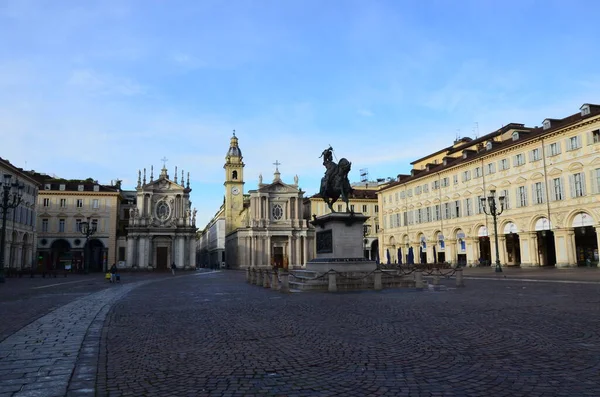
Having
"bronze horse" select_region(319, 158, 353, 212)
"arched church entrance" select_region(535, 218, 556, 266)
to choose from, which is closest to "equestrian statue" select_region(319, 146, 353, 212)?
"bronze horse" select_region(319, 158, 353, 212)

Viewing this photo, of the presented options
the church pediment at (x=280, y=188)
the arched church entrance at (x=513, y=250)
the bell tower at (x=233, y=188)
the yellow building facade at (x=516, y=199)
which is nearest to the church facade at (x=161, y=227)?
the church pediment at (x=280, y=188)

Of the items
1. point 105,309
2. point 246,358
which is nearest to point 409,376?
point 246,358

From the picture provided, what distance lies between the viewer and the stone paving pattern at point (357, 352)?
227 inches

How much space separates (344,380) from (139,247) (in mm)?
77615

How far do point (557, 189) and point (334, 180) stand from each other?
31.8 meters

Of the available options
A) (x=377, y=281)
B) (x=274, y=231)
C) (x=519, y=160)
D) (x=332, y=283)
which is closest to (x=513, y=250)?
(x=519, y=160)

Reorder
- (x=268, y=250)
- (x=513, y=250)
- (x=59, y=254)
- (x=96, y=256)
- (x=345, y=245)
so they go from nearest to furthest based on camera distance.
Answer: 1. (x=345, y=245)
2. (x=513, y=250)
3. (x=59, y=254)
4. (x=96, y=256)
5. (x=268, y=250)

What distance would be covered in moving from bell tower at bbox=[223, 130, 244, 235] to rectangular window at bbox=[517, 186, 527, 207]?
229 ft

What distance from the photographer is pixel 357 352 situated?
25.4 feet

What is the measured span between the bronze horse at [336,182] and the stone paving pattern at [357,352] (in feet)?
37.7

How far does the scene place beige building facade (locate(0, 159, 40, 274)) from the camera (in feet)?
186

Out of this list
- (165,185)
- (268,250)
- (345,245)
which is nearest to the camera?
(345,245)

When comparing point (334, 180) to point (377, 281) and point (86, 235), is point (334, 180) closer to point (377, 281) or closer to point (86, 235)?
point (377, 281)

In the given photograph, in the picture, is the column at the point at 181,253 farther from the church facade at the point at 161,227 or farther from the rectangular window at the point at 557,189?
the rectangular window at the point at 557,189
